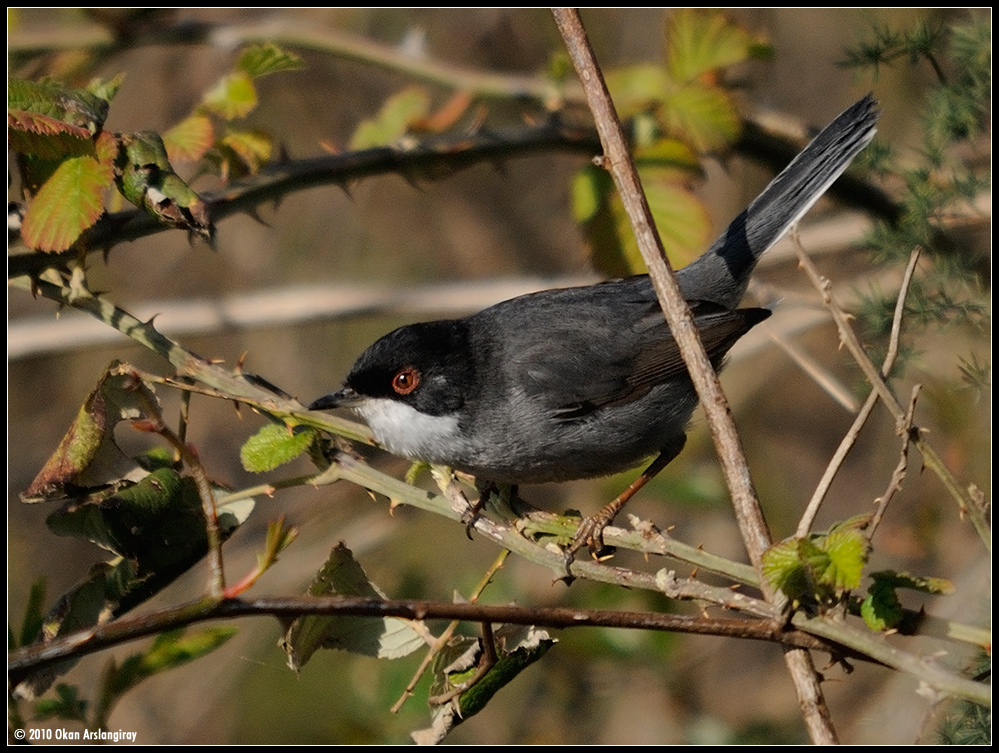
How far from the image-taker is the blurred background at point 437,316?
441 centimetres

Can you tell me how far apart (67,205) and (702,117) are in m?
2.60

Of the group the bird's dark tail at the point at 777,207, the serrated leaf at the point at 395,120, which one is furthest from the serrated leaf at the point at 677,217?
the serrated leaf at the point at 395,120

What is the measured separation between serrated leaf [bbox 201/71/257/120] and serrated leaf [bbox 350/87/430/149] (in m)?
0.70

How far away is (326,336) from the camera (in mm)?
7578

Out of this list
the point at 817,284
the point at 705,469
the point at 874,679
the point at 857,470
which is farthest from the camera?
the point at 857,470

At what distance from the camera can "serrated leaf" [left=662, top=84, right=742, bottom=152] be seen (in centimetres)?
383

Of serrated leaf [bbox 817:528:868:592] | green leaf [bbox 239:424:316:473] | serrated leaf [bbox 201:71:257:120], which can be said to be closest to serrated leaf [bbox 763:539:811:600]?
serrated leaf [bbox 817:528:868:592]

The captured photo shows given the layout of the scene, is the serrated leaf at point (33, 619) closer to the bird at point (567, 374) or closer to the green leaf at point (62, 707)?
the green leaf at point (62, 707)

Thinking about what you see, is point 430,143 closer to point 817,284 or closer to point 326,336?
point 817,284

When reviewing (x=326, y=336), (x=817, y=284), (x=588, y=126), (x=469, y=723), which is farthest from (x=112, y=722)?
(x=817, y=284)

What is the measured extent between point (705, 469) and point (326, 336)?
368 centimetres

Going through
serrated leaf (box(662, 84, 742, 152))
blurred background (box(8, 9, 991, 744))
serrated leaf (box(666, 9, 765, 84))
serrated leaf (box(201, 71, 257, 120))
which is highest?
serrated leaf (box(666, 9, 765, 84))

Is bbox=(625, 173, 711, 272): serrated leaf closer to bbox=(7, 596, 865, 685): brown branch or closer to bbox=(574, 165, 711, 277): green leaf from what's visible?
bbox=(574, 165, 711, 277): green leaf

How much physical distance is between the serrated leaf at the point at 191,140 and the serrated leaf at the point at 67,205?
1.52 ft
